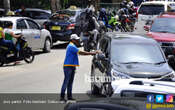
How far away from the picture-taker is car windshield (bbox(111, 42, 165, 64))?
9320mm

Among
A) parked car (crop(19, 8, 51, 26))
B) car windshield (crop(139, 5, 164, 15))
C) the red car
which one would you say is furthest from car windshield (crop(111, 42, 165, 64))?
parked car (crop(19, 8, 51, 26))

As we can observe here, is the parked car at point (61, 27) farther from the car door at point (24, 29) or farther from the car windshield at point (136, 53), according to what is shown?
the car windshield at point (136, 53)

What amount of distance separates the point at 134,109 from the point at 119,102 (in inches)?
11.9

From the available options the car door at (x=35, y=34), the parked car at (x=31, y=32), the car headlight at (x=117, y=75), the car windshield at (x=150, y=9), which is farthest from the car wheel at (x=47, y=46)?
the car headlight at (x=117, y=75)

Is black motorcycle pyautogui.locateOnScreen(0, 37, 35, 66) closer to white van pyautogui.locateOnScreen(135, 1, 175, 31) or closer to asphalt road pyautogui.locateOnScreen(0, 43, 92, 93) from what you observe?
asphalt road pyautogui.locateOnScreen(0, 43, 92, 93)

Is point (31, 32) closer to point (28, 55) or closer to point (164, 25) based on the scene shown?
point (28, 55)

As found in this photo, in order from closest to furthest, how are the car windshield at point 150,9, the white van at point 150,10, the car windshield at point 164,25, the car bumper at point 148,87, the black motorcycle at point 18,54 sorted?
the car bumper at point 148,87
the black motorcycle at point 18,54
the car windshield at point 164,25
the white van at point 150,10
the car windshield at point 150,9

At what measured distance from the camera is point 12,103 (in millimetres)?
9234

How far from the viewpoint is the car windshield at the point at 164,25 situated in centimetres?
1585

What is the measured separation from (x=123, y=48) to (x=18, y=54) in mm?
6257

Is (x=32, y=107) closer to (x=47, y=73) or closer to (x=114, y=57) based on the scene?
(x=114, y=57)

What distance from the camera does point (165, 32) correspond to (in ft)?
51.3

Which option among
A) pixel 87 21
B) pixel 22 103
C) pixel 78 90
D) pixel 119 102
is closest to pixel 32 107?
pixel 22 103

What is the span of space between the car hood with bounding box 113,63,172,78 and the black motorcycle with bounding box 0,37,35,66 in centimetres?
658
